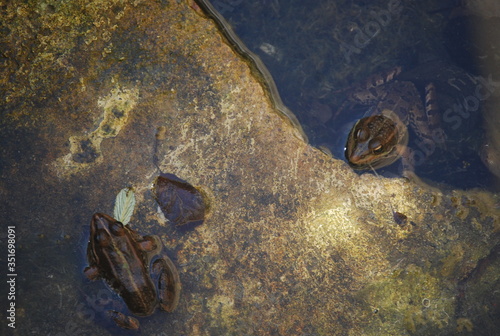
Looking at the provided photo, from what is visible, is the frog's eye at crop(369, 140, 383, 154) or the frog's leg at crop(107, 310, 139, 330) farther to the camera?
the frog's eye at crop(369, 140, 383, 154)

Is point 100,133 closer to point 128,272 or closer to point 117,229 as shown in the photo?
point 117,229

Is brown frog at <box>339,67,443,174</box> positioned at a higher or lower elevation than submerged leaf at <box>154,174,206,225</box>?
lower

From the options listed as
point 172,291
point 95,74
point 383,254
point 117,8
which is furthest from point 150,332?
point 117,8

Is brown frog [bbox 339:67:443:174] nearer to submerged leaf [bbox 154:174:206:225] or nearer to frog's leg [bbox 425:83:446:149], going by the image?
frog's leg [bbox 425:83:446:149]

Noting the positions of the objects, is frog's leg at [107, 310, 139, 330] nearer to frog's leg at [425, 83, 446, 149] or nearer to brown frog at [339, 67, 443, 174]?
brown frog at [339, 67, 443, 174]

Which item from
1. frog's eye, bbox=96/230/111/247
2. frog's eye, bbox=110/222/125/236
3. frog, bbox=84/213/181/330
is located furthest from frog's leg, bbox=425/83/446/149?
frog's eye, bbox=96/230/111/247

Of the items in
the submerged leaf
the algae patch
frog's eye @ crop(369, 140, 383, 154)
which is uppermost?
the algae patch
